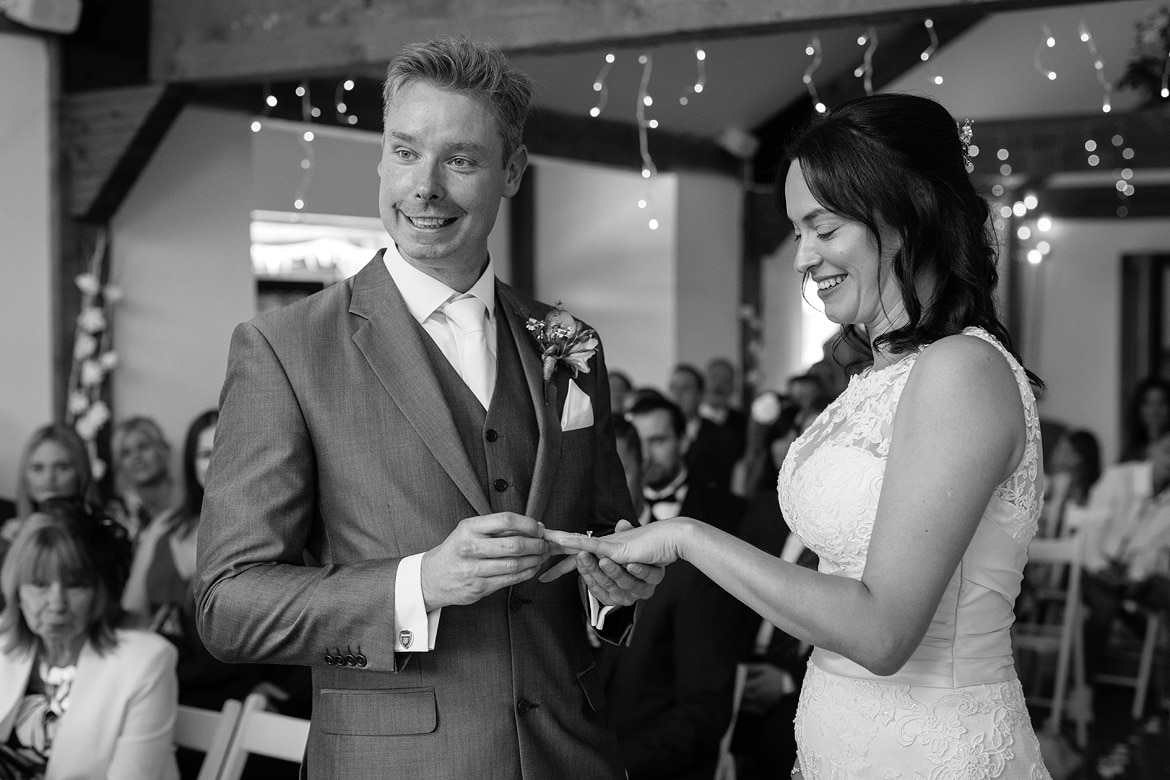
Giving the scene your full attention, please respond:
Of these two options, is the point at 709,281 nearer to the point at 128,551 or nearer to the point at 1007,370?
the point at 128,551

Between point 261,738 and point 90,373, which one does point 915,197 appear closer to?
point 261,738

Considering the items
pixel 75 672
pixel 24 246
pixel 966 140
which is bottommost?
pixel 75 672

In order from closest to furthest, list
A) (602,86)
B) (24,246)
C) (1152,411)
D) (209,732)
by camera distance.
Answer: (209,732) → (24,246) → (1152,411) → (602,86)

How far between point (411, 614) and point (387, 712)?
0.56 feet

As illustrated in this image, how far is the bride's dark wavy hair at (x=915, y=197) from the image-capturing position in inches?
73.0

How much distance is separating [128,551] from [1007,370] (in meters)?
2.51

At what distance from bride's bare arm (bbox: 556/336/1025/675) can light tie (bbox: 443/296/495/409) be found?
0.45 meters

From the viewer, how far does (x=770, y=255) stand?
12102 mm

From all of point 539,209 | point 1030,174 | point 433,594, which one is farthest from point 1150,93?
point 433,594

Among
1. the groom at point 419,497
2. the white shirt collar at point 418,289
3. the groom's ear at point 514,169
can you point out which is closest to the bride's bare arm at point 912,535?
the groom at point 419,497

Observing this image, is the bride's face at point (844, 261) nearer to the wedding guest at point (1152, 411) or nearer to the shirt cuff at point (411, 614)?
the shirt cuff at point (411, 614)

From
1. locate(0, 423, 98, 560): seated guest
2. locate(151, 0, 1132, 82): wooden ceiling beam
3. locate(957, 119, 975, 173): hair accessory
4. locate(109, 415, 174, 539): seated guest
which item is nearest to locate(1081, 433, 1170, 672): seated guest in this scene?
locate(151, 0, 1132, 82): wooden ceiling beam

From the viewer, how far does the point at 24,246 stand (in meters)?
6.25

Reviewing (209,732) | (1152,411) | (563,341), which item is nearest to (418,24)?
(209,732)
